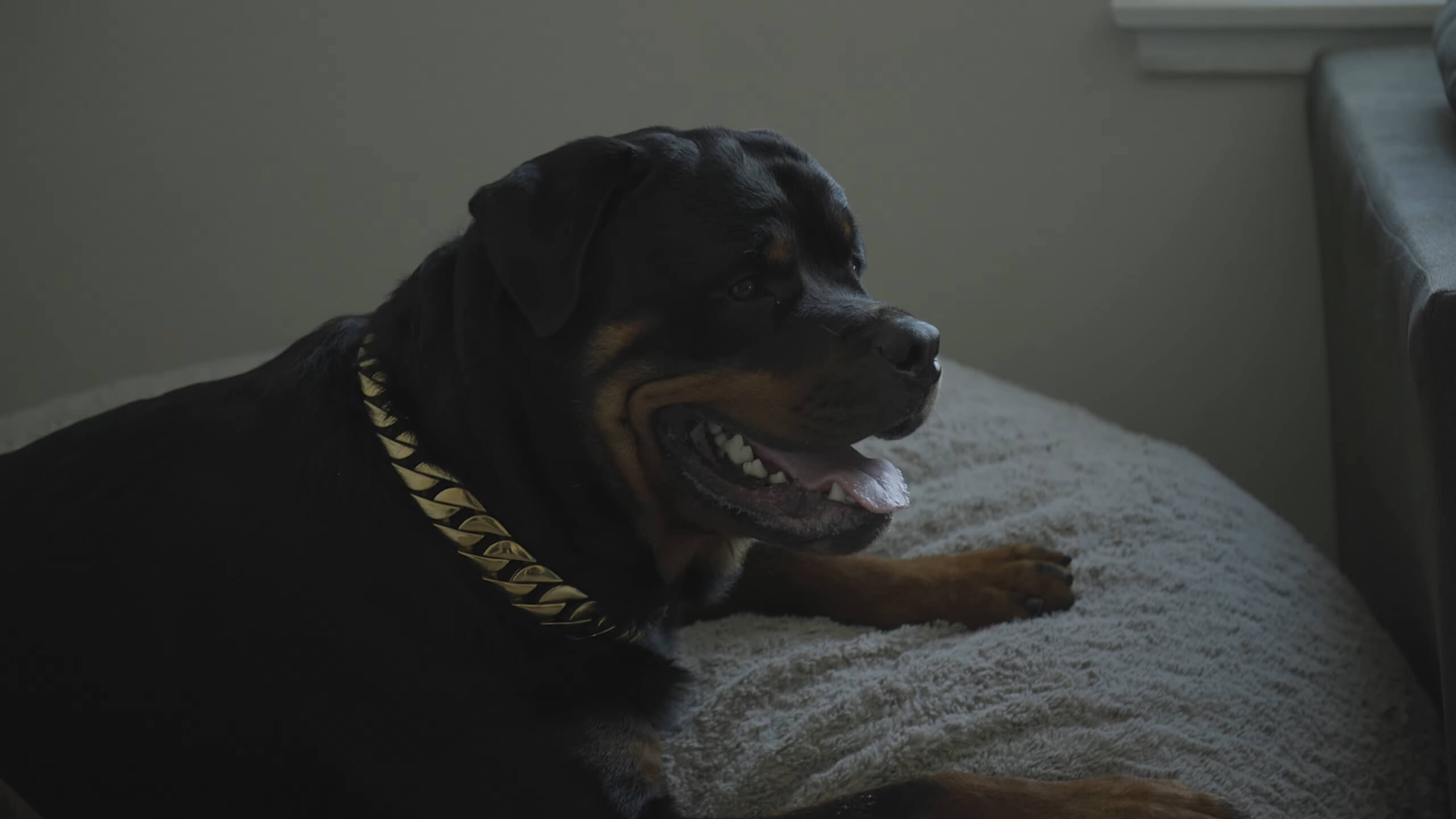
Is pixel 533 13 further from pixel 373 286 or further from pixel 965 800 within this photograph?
pixel 965 800

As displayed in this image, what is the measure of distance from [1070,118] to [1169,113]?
22 cm

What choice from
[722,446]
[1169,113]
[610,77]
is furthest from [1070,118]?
[722,446]

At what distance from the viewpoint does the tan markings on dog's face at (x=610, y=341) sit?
4.65 feet

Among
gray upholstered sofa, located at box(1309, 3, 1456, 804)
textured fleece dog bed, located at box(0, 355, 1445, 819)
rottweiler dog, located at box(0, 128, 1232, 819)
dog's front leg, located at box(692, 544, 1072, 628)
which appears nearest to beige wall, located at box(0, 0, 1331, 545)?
gray upholstered sofa, located at box(1309, 3, 1456, 804)

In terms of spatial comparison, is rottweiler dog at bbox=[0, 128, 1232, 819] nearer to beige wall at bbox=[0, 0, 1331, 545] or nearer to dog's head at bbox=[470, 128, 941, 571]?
dog's head at bbox=[470, 128, 941, 571]

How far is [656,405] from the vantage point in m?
1.43

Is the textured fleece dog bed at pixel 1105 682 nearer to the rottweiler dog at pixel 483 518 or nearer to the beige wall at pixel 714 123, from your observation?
the rottweiler dog at pixel 483 518

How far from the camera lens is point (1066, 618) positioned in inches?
68.1

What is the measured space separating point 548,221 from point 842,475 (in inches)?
17.8

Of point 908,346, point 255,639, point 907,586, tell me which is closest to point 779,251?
point 908,346

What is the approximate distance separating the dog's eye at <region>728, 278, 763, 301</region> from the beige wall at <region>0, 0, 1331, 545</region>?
1747 mm

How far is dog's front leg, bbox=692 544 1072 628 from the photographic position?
178 centimetres

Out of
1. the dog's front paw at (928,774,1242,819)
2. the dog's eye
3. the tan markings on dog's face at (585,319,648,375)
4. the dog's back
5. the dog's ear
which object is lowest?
the dog's front paw at (928,774,1242,819)

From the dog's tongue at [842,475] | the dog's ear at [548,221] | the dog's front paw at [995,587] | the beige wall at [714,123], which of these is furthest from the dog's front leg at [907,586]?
the beige wall at [714,123]
